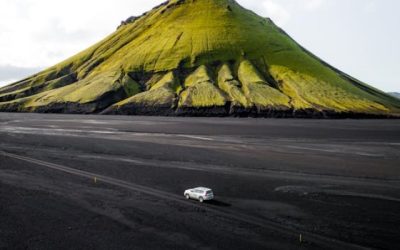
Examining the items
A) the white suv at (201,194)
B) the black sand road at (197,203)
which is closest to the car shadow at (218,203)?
the black sand road at (197,203)

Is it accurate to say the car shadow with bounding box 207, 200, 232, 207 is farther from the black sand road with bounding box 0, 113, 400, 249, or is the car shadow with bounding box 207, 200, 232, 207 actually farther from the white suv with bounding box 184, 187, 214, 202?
the white suv with bounding box 184, 187, 214, 202

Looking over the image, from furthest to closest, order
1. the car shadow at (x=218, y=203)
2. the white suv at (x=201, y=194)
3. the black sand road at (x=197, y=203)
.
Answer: the white suv at (x=201, y=194)
the car shadow at (x=218, y=203)
the black sand road at (x=197, y=203)

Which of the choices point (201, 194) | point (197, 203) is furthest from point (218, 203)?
point (197, 203)

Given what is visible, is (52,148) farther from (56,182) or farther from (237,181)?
(237,181)

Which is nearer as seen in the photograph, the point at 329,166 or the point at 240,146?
the point at 329,166

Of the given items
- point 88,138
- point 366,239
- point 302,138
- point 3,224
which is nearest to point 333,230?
point 366,239

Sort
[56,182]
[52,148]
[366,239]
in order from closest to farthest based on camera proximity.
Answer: [366,239], [56,182], [52,148]

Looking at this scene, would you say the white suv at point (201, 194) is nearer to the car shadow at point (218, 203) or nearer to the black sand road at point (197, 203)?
the car shadow at point (218, 203)

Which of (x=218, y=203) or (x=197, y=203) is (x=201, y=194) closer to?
(x=197, y=203)
